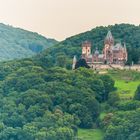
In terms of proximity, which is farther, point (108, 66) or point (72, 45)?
point (72, 45)

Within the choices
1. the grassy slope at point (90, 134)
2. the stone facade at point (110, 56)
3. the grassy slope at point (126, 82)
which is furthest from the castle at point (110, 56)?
the grassy slope at point (90, 134)

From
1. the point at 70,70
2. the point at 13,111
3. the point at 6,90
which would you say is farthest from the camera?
the point at 70,70

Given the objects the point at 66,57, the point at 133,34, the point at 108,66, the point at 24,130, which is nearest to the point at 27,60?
the point at 66,57

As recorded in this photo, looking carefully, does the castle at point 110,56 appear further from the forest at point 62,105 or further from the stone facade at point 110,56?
the forest at point 62,105

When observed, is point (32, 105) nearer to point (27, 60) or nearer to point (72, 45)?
point (27, 60)

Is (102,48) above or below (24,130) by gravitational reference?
above
